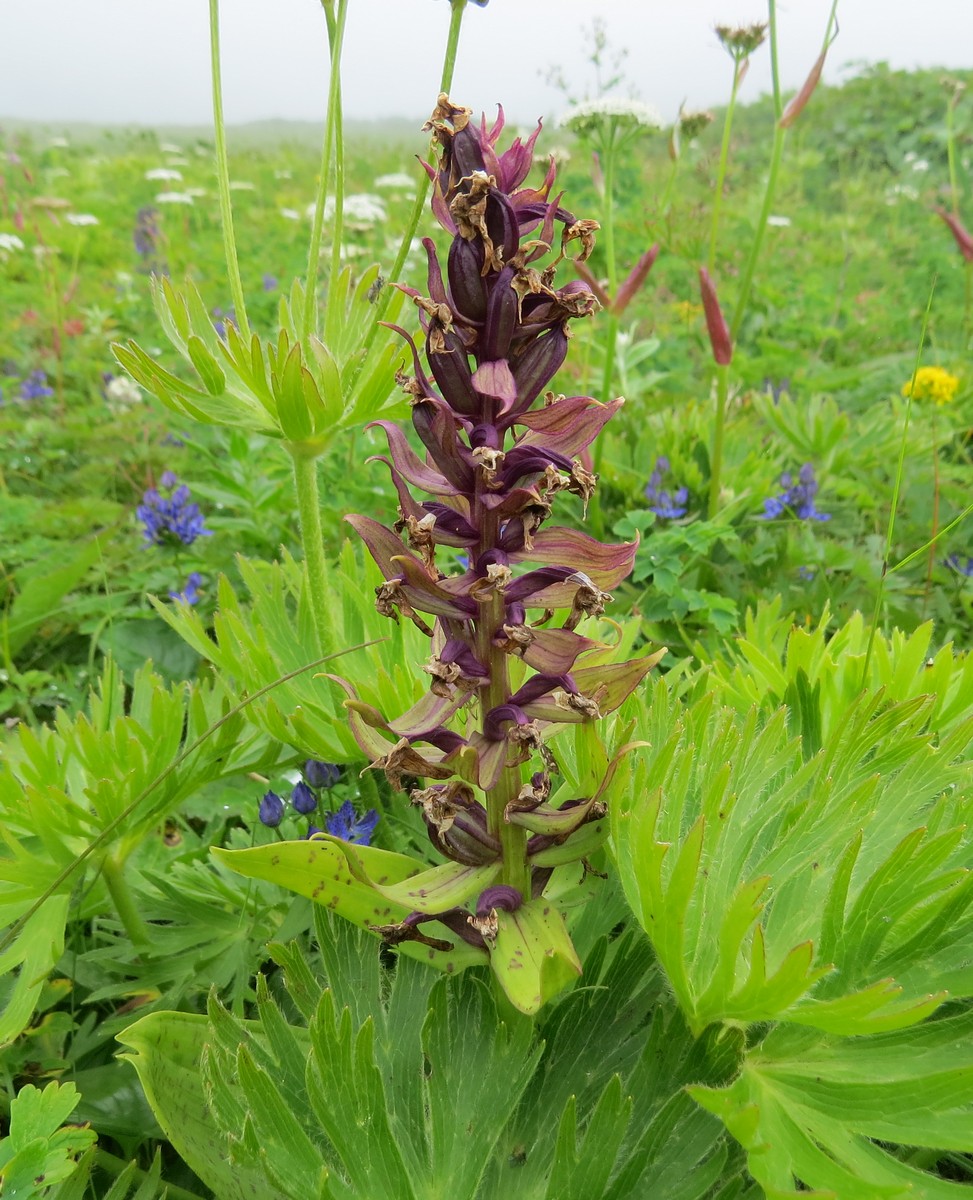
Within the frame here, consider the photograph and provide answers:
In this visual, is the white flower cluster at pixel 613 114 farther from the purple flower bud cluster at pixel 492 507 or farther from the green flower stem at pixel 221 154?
the purple flower bud cluster at pixel 492 507

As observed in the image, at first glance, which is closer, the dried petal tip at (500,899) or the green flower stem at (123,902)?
the dried petal tip at (500,899)

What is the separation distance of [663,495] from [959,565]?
72cm

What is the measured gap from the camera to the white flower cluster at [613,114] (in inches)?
90.4

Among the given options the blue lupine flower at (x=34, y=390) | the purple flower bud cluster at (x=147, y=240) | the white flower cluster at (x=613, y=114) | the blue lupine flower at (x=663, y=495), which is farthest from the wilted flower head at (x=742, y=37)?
the purple flower bud cluster at (x=147, y=240)

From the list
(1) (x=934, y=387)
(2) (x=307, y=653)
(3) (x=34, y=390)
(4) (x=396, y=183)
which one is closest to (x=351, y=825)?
(2) (x=307, y=653)

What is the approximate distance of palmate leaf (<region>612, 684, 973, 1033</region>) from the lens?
2.33ft

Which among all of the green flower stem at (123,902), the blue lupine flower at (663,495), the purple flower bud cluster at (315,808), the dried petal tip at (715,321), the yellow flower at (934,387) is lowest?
the green flower stem at (123,902)

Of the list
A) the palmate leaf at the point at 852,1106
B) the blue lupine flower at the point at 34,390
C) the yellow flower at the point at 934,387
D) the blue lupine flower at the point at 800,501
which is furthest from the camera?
the blue lupine flower at the point at 34,390

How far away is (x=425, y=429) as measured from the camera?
739 mm

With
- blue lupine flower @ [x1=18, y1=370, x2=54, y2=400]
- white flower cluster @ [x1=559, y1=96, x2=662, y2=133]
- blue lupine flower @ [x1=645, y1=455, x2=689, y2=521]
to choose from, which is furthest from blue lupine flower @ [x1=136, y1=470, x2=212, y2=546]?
blue lupine flower @ [x1=18, y1=370, x2=54, y2=400]

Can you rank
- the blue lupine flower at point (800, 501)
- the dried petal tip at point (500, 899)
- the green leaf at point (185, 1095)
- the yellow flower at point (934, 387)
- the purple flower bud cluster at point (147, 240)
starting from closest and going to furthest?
1. the dried petal tip at point (500, 899)
2. the green leaf at point (185, 1095)
3. the blue lupine flower at point (800, 501)
4. the yellow flower at point (934, 387)
5. the purple flower bud cluster at point (147, 240)

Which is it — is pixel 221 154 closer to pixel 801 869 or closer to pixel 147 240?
pixel 801 869

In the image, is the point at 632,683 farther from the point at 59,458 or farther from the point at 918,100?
the point at 918,100

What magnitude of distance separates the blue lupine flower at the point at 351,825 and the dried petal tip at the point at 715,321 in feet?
4.36
